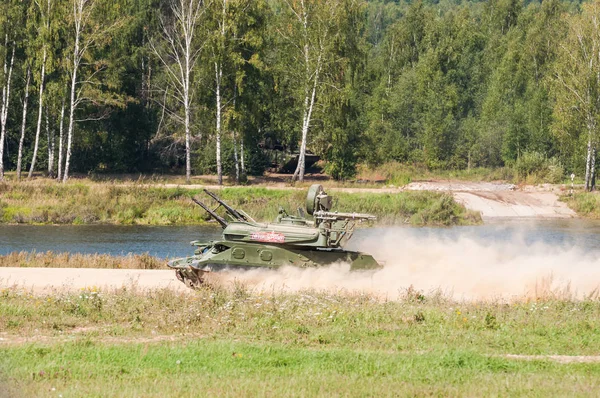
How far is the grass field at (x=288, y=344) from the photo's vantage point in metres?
11.6

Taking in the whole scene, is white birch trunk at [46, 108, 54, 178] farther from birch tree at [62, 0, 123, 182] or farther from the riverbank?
the riverbank

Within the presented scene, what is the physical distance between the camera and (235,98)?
177 feet

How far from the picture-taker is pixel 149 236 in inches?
1479

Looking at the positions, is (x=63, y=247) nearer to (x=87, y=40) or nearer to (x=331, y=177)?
(x=87, y=40)

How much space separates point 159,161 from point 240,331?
5157cm

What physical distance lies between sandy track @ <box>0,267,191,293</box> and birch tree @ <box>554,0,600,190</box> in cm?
3801

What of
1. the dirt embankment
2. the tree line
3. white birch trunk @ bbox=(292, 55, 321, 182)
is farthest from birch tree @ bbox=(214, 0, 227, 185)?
the dirt embankment

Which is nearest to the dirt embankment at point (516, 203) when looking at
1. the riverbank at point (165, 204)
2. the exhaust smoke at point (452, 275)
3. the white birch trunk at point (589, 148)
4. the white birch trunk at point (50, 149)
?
the white birch trunk at point (589, 148)

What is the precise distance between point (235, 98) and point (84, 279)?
108 feet

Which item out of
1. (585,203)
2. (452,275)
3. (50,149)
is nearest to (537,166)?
(585,203)

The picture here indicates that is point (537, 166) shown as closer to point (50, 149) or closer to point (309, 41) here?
point (309, 41)

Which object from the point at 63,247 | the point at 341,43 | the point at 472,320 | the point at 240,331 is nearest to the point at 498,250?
the point at 472,320

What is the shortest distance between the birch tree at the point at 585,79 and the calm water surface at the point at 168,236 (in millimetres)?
11379

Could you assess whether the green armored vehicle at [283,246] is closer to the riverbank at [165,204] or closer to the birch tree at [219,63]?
the riverbank at [165,204]
